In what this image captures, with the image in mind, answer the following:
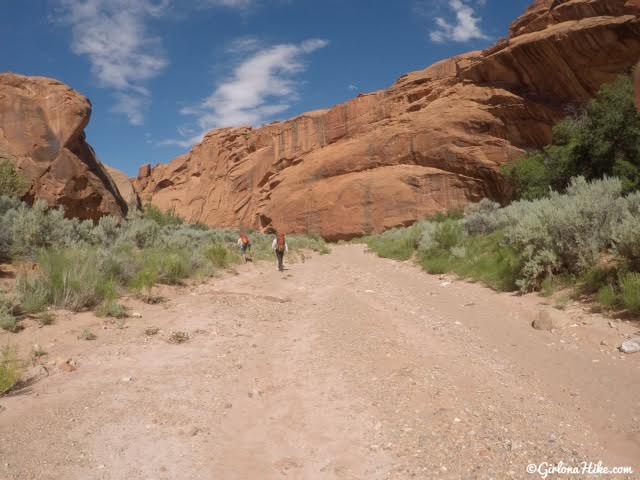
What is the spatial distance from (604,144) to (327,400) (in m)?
16.4

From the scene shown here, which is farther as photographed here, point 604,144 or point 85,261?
point 604,144

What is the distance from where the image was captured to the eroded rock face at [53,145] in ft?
51.2

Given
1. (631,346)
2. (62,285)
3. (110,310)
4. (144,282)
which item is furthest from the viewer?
(144,282)

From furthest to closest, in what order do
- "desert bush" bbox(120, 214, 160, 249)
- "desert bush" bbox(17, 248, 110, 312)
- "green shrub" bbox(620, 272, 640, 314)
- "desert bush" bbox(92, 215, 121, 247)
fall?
1. "desert bush" bbox(120, 214, 160, 249)
2. "desert bush" bbox(92, 215, 121, 247)
3. "desert bush" bbox(17, 248, 110, 312)
4. "green shrub" bbox(620, 272, 640, 314)

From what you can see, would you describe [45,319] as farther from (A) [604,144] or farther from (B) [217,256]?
(A) [604,144]

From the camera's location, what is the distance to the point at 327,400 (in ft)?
12.5

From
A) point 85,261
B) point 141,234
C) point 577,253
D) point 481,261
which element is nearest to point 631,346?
point 577,253

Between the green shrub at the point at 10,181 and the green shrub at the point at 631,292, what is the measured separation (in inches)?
571

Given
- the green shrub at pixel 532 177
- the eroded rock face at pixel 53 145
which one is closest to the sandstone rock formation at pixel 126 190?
the eroded rock face at pixel 53 145

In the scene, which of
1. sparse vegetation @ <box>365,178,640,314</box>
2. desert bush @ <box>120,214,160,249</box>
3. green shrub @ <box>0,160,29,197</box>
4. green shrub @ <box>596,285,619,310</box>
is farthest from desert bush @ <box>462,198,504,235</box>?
green shrub @ <box>0,160,29,197</box>

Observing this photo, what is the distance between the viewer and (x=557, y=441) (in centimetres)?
295

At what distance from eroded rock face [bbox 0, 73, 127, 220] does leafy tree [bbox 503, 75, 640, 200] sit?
56.0 ft

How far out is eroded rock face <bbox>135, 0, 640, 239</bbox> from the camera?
28.0m

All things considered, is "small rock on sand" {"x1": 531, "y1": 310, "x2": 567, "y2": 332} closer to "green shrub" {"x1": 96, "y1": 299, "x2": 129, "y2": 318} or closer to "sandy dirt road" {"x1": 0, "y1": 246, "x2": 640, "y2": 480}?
"sandy dirt road" {"x1": 0, "y1": 246, "x2": 640, "y2": 480}
